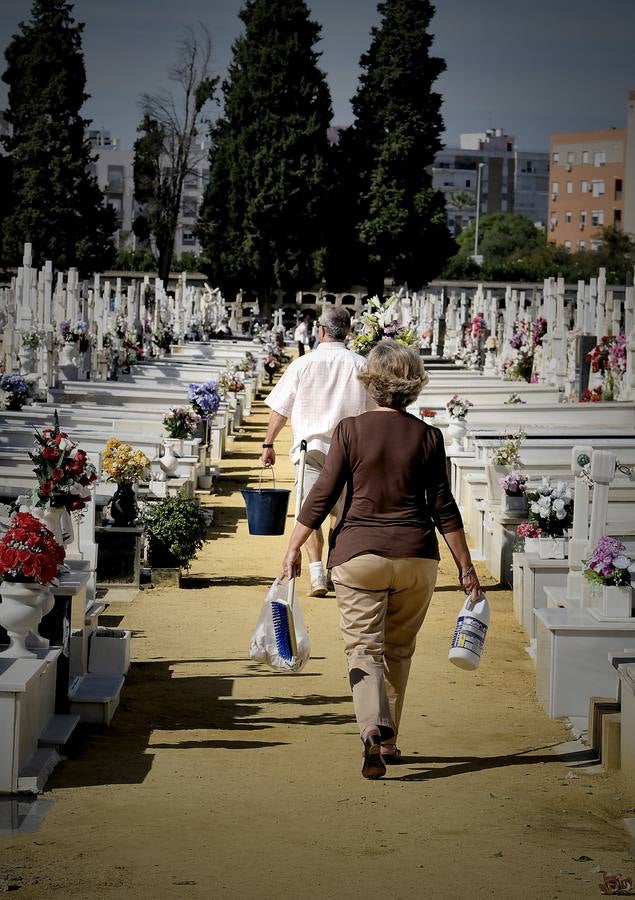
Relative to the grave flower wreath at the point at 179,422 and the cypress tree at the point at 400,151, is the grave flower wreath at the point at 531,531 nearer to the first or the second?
the grave flower wreath at the point at 179,422

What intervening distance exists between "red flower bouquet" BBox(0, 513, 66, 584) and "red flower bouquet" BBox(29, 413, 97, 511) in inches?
48.9

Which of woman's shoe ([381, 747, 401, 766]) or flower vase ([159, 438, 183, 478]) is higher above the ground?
flower vase ([159, 438, 183, 478])

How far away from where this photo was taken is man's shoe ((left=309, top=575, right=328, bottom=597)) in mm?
9844

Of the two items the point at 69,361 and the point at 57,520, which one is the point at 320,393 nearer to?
the point at 57,520

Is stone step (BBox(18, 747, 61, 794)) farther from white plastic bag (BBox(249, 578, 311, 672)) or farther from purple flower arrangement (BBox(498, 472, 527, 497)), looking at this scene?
purple flower arrangement (BBox(498, 472, 527, 497))

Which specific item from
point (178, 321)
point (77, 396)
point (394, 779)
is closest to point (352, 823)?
point (394, 779)

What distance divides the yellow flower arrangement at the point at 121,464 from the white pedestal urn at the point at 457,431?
18.2 ft

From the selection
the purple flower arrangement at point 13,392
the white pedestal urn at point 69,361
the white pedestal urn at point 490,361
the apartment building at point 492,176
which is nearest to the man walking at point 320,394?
the purple flower arrangement at point 13,392

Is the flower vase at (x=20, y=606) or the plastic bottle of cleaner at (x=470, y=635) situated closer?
the plastic bottle of cleaner at (x=470, y=635)

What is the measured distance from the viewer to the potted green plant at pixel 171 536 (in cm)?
1066

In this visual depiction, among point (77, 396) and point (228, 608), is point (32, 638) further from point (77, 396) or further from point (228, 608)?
point (77, 396)

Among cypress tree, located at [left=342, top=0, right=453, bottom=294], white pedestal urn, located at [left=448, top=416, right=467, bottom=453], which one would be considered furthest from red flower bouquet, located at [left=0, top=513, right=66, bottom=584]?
cypress tree, located at [left=342, top=0, right=453, bottom=294]

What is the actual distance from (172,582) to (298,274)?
51.4m

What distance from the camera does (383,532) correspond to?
550 centimetres
